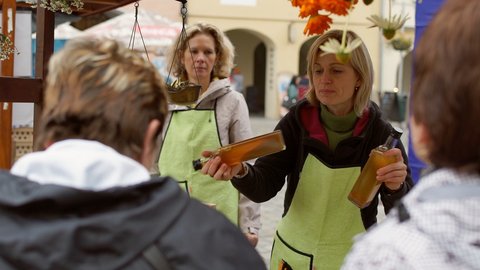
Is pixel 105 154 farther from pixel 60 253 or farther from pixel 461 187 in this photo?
pixel 461 187

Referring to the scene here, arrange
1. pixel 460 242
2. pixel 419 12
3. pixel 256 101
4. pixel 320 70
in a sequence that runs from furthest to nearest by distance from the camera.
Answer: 1. pixel 256 101
2. pixel 419 12
3. pixel 320 70
4. pixel 460 242

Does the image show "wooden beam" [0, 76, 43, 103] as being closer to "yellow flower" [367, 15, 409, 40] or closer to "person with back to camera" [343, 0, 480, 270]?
"yellow flower" [367, 15, 409, 40]

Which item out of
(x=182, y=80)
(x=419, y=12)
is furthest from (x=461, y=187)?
(x=182, y=80)

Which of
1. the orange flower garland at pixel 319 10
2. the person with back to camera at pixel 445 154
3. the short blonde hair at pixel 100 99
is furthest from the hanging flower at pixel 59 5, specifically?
the person with back to camera at pixel 445 154

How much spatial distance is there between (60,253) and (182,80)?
6.77 ft

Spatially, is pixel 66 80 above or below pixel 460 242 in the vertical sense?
above

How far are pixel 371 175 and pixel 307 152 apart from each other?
1.27 ft

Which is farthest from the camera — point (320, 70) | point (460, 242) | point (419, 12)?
point (419, 12)

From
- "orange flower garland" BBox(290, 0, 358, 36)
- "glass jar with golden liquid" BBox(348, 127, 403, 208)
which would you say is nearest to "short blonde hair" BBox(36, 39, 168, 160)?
"orange flower garland" BBox(290, 0, 358, 36)

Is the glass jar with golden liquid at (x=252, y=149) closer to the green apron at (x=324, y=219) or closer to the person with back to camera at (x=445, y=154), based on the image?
the green apron at (x=324, y=219)

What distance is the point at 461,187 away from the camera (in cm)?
95

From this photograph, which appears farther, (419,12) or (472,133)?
(419,12)

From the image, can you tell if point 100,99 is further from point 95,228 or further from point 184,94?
point 184,94

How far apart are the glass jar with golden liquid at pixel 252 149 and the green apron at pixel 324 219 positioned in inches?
10.2
